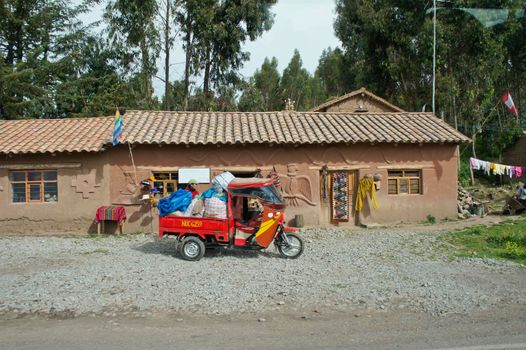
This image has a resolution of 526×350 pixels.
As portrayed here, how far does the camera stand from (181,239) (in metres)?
10.9

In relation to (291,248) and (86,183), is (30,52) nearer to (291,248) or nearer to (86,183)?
(86,183)

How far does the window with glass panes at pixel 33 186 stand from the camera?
14.7 m

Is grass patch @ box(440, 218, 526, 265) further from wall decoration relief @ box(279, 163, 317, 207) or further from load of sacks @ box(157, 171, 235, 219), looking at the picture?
load of sacks @ box(157, 171, 235, 219)

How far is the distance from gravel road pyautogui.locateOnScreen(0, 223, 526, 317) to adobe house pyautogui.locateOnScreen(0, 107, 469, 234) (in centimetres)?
243

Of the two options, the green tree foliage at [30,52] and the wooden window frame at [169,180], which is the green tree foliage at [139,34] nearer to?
the green tree foliage at [30,52]

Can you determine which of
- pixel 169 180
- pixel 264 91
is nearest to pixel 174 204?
pixel 169 180

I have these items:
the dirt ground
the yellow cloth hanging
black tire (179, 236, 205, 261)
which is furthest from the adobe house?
the dirt ground

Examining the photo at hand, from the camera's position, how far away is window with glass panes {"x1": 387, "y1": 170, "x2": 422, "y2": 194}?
52.2ft

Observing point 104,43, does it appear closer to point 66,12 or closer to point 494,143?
point 66,12

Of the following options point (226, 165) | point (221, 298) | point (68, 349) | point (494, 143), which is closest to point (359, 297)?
point (221, 298)

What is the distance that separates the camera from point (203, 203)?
10.7m

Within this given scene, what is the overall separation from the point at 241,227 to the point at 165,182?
520cm

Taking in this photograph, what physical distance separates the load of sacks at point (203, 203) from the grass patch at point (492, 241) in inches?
222

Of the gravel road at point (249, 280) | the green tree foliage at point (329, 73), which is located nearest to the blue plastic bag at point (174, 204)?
the gravel road at point (249, 280)
